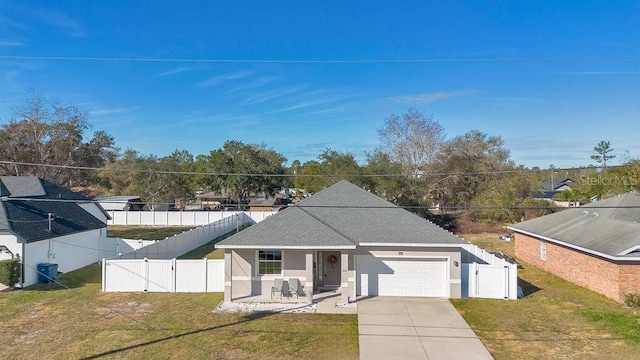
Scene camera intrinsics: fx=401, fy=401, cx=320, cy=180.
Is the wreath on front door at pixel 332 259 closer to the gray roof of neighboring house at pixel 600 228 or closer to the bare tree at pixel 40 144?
the gray roof of neighboring house at pixel 600 228

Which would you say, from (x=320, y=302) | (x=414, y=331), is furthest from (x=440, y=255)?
(x=320, y=302)

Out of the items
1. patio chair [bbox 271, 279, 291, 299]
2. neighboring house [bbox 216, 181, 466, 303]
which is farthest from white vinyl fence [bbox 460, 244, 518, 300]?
patio chair [bbox 271, 279, 291, 299]

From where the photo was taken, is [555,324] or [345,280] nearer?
[555,324]

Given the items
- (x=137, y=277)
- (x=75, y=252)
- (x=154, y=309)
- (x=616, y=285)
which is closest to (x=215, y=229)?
(x=75, y=252)

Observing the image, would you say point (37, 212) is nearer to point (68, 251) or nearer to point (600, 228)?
point (68, 251)

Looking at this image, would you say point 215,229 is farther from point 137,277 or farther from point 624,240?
point 624,240

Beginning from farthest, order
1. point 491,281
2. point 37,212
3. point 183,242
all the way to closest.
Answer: point 183,242 → point 37,212 → point 491,281

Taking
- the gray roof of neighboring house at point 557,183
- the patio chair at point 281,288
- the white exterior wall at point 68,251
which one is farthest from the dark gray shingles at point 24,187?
the gray roof of neighboring house at point 557,183
